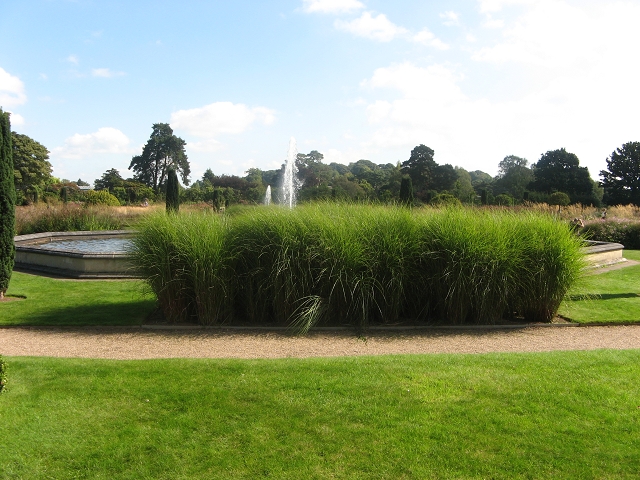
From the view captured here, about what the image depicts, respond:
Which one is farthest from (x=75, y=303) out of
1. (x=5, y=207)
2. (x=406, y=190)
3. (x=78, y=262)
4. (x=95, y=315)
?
(x=406, y=190)

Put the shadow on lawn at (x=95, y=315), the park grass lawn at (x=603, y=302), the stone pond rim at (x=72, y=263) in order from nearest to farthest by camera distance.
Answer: the shadow on lawn at (x=95, y=315), the park grass lawn at (x=603, y=302), the stone pond rim at (x=72, y=263)

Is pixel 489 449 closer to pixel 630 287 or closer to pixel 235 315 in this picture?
pixel 235 315

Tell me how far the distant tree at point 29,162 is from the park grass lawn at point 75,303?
3770 cm

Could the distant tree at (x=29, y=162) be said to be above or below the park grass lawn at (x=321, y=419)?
above

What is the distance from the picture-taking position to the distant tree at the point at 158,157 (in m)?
59.3

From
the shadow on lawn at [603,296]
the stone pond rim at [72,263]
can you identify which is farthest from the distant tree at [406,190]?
the stone pond rim at [72,263]

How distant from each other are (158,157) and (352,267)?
56.7 m

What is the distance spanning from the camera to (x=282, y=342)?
670 centimetres

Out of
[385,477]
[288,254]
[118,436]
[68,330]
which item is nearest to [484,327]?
[288,254]

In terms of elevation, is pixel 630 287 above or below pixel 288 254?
below

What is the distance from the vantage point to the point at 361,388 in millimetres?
4500

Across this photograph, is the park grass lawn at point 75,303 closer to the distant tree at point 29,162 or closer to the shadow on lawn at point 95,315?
the shadow on lawn at point 95,315

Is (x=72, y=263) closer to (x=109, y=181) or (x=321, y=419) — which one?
(x=321, y=419)

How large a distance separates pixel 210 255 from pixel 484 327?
413 cm
